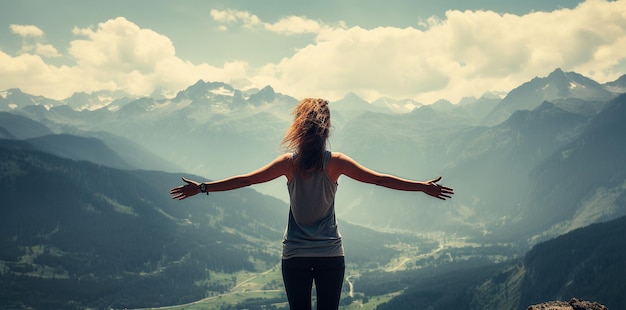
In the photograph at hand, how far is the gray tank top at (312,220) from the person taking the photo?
9.01 metres

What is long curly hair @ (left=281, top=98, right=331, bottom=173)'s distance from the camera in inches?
354

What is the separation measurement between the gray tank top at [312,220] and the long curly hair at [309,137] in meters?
0.21

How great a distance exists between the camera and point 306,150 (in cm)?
902

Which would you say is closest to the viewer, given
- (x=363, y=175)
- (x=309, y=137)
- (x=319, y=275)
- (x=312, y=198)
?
(x=319, y=275)

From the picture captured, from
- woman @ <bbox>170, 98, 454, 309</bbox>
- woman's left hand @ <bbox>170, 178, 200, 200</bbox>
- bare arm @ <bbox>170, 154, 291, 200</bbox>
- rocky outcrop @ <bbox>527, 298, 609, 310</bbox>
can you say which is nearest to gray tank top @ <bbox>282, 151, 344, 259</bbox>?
woman @ <bbox>170, 98, 454, 309</bbox>

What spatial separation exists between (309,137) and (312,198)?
119 centimetres

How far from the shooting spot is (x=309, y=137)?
355 inches

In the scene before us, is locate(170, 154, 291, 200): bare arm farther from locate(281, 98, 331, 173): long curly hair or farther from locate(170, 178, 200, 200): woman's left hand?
locate(281, 98, 331, 173): long curly hair

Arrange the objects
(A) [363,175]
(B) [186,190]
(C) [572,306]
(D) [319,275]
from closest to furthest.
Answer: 1. (D) [319,275]
2. (A) [363,175]
3. (B) [186,190]
4. (C) [572,306]

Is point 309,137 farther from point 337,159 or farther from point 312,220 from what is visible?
point 312,220

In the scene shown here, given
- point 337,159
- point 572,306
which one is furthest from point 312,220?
point 572,306

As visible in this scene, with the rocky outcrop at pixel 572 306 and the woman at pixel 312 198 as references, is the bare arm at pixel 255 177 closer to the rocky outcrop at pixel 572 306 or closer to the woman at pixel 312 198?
the woman at pixel 312 198

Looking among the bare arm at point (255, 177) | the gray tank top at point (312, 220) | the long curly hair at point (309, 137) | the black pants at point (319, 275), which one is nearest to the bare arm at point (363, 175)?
the gray tank top at point (312, 220)

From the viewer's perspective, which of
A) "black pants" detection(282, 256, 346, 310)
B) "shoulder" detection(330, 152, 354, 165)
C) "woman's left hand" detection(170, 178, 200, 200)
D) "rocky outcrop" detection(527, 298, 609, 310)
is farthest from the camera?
"rocky outcrop" detection(527, 298, 609, 310)
